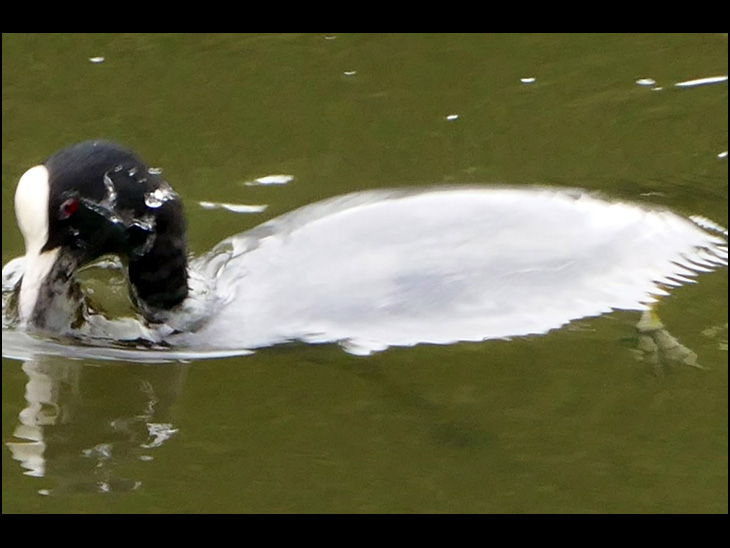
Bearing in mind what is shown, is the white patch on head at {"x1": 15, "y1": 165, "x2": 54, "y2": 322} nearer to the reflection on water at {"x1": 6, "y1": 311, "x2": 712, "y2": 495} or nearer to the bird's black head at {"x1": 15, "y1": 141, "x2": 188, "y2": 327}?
the bird's black head at {"x1": 15, "y1": 141, "x2": 188, "y2": 327}

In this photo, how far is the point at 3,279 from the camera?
4.27 meters

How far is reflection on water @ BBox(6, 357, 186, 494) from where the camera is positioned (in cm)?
334

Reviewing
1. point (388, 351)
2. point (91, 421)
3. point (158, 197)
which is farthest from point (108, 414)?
point (388, 351)

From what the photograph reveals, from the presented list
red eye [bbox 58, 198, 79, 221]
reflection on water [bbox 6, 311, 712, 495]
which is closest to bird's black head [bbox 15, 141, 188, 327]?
red eye [bbox 58, 198, 79, 221]

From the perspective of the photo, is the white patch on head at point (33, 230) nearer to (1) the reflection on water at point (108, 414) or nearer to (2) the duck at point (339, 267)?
(2) the duck at point (339, 267)

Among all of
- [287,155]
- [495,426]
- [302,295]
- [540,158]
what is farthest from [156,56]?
[495,426]

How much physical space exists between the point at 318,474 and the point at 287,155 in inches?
83.5

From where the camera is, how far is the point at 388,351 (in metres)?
3.90

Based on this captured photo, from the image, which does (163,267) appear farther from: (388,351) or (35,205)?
(388,351)

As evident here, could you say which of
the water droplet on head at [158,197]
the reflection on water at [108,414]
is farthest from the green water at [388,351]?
the water droplet on head at [158,197]

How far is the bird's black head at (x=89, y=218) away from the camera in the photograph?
3834mm

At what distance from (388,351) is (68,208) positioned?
991 mm

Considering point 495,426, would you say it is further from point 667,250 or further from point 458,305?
point 667,250

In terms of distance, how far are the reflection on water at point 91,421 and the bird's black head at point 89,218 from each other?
25cm
